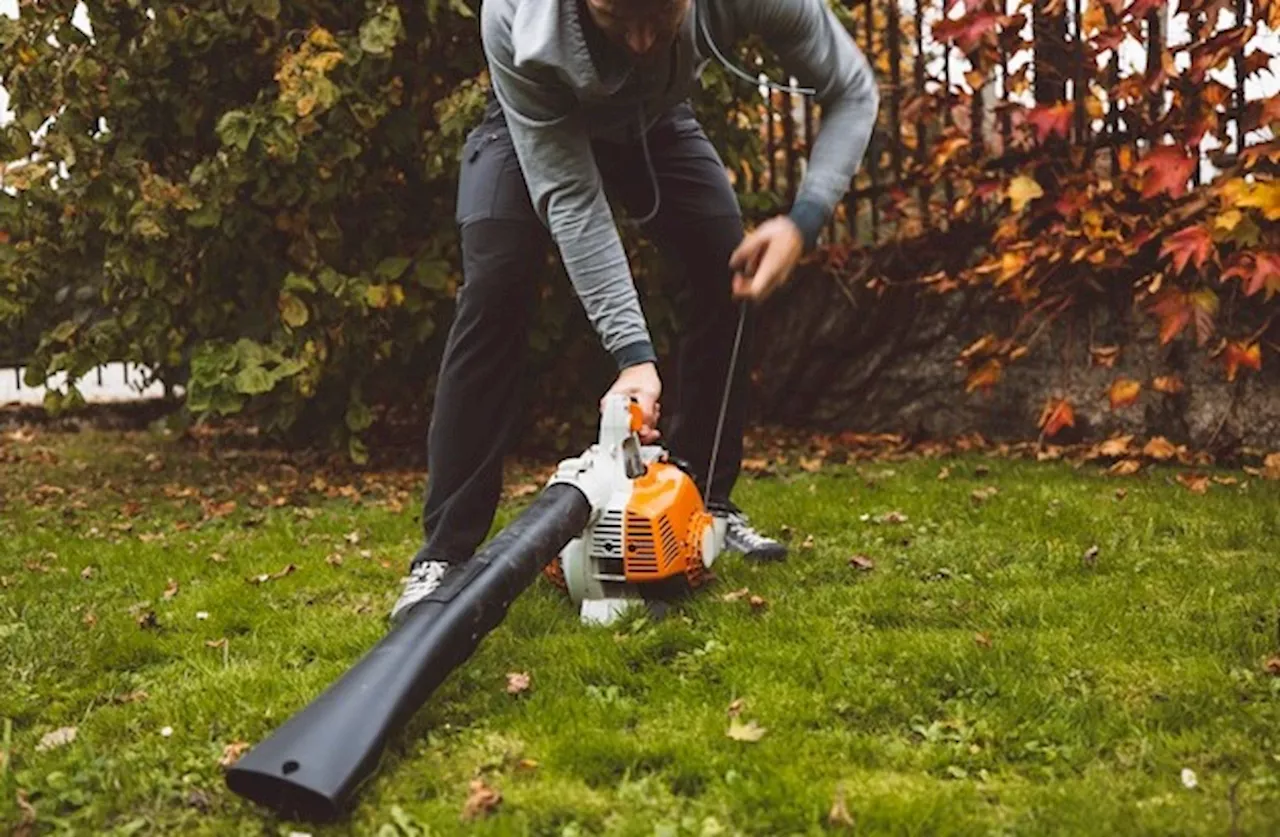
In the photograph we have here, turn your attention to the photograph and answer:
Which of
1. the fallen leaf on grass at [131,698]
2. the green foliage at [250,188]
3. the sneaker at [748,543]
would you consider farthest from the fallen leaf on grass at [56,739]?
the green foliage at [250,188]

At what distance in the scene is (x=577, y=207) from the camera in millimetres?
2607

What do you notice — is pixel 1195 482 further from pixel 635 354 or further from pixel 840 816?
pixel 840 816

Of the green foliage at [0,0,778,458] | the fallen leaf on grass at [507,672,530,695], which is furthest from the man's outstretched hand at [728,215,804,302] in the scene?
the green foliage at [0,0,778,458]

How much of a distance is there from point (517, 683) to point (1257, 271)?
265 cm

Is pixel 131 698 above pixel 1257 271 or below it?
below

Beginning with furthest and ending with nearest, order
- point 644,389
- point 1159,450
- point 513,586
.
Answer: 1. point 1159,450
2. point 644,389
3. point 513,586

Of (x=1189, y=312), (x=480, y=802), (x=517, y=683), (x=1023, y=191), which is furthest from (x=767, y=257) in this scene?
(x=1023, y=191)

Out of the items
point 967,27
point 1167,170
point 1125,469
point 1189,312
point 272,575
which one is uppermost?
point 967,27

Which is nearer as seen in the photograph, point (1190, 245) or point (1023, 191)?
point (1190, 245)

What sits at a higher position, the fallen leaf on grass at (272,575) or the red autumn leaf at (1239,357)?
the red autumn leaf at (1239,357)

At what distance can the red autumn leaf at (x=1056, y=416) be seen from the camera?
441cm

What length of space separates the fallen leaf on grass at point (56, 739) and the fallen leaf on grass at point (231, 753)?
0.30 metres

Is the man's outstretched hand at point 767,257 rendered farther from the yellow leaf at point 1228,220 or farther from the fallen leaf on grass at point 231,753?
the yellow leaf at point 1228,220

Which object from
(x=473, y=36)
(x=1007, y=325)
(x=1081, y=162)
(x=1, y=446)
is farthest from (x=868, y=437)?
(x=1, y=446)
